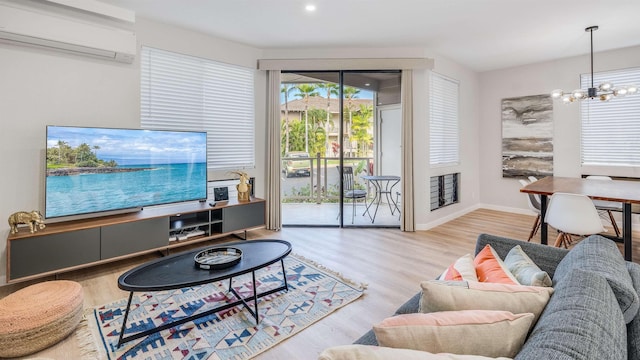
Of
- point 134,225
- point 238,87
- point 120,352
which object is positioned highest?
point 238,87

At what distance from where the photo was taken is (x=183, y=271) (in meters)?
2.01

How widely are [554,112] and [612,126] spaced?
0.78 metres

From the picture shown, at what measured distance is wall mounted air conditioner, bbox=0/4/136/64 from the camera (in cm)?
256

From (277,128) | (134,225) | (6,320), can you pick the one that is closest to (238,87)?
(277,128)

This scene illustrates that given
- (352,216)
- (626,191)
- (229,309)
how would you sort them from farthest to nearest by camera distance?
1. (352,216)
2. (626,191)
3. (229,309)

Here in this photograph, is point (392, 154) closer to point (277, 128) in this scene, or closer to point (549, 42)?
point (277, 128)

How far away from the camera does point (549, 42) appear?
13.9 feet

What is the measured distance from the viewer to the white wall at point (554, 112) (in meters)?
4.65

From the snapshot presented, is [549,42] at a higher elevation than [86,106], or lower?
higher

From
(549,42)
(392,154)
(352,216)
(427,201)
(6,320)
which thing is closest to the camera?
(6,320)

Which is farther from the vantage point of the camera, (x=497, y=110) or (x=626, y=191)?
(x=497, y=110)

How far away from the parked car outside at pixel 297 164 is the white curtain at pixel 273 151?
1239 mm

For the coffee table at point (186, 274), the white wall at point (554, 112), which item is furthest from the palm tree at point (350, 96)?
the coffee table at point (186, 274)

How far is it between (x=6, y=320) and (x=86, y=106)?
2.14m
